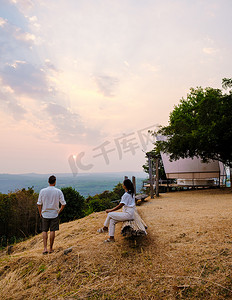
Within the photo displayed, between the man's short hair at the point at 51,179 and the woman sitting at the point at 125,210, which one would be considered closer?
the woman sitting at the point at 125,210

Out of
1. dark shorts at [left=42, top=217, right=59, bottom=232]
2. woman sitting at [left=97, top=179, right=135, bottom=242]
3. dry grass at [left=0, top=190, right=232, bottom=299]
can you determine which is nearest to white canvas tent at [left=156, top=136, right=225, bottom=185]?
dry grass at [left=0, top=190, right=232, bottom=299]

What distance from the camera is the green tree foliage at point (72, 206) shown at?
597 inches

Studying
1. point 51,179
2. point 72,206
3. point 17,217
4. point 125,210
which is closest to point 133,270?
point 125,210

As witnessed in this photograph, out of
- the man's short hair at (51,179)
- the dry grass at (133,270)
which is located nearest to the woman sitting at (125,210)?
the dry grass at (133,270)

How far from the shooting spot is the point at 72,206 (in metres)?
15.5

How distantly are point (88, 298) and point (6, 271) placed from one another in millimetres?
2623

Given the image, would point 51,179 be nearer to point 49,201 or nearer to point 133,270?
point 49,201

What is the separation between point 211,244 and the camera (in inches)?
182

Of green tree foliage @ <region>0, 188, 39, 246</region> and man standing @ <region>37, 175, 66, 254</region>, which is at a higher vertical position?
man standing @ <region>37, 175, 66, 254</region>

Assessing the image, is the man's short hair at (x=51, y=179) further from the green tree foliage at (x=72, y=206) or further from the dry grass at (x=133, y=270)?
the green tree foliage at (x=72, y=206)

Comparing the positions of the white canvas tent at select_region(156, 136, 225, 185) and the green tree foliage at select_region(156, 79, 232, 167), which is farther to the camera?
the white canvas tent at select_region(156, 136, 225, 185)

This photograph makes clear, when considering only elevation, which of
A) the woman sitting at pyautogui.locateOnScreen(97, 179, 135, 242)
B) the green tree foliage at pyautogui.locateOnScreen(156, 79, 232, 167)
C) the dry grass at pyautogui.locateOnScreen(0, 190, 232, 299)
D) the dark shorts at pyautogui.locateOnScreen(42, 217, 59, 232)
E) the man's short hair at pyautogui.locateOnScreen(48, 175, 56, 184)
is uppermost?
the green tree foliage at pyautogui.locateOnScreen(156, 79, 232, 167)

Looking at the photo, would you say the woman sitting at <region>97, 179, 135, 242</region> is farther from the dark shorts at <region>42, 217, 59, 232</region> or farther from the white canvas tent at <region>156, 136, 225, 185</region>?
the white canvas tent at <region>156, 136, 225, 185</region>

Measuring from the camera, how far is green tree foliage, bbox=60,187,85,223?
15.2 meters
